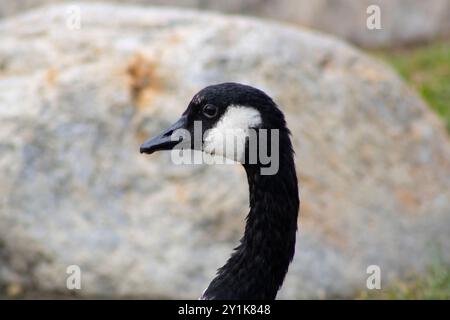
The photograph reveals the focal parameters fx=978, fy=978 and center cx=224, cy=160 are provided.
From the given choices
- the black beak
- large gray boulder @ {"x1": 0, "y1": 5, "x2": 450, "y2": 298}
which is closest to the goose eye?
the black beak

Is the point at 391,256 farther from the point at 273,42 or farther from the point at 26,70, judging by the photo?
the point at 26,70

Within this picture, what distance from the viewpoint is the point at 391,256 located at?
22.3ft

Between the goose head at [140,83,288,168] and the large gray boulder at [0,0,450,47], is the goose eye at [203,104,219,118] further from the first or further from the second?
the large gray boulder at [0,0,450,47]

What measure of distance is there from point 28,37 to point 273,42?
6.06 feet

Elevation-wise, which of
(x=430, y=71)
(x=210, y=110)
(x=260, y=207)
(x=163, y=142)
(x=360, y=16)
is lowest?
(x=260, y=207)

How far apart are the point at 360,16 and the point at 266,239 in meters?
8.38

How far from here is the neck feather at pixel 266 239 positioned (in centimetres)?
412

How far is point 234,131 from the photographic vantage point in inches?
166

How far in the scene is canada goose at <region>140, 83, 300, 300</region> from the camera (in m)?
4.12

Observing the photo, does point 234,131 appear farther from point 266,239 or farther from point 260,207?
point 266,239

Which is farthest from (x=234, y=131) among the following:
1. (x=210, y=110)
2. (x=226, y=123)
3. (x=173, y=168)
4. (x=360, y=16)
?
(x=360, y=16)

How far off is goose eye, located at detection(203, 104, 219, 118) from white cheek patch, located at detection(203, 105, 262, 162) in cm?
5

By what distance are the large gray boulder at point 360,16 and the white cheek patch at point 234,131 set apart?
7932 millimetres
